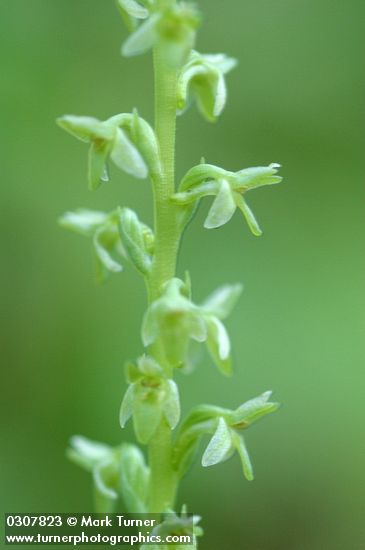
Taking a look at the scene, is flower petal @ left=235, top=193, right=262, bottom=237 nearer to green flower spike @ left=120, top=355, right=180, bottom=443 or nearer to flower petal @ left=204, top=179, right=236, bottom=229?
flower petal @ left=204, top=179, right=236, bottom=229

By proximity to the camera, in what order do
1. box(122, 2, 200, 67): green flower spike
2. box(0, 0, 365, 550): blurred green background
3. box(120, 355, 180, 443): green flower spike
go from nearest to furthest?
box(122, 2, 200, 67): green flower spike
box(120, 355, 180, 443): green flower spike
box(0, 0, 365, 550): blurred green background

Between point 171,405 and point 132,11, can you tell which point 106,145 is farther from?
point 171,405

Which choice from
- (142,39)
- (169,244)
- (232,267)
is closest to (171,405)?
(169,244)

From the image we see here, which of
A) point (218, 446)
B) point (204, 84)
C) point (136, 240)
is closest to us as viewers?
point (218, 446)

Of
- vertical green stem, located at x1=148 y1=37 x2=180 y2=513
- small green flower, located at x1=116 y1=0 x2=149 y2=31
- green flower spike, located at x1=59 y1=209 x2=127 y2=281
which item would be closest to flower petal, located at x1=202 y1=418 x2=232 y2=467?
vertical green stem, located at x1=148 y1=37 x2=180 y2=513

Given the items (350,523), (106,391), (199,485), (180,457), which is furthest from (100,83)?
(180,457)

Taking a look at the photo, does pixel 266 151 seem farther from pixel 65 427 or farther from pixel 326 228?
pixel 65 427

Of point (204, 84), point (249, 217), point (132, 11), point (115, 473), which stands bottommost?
point (115, 473)
